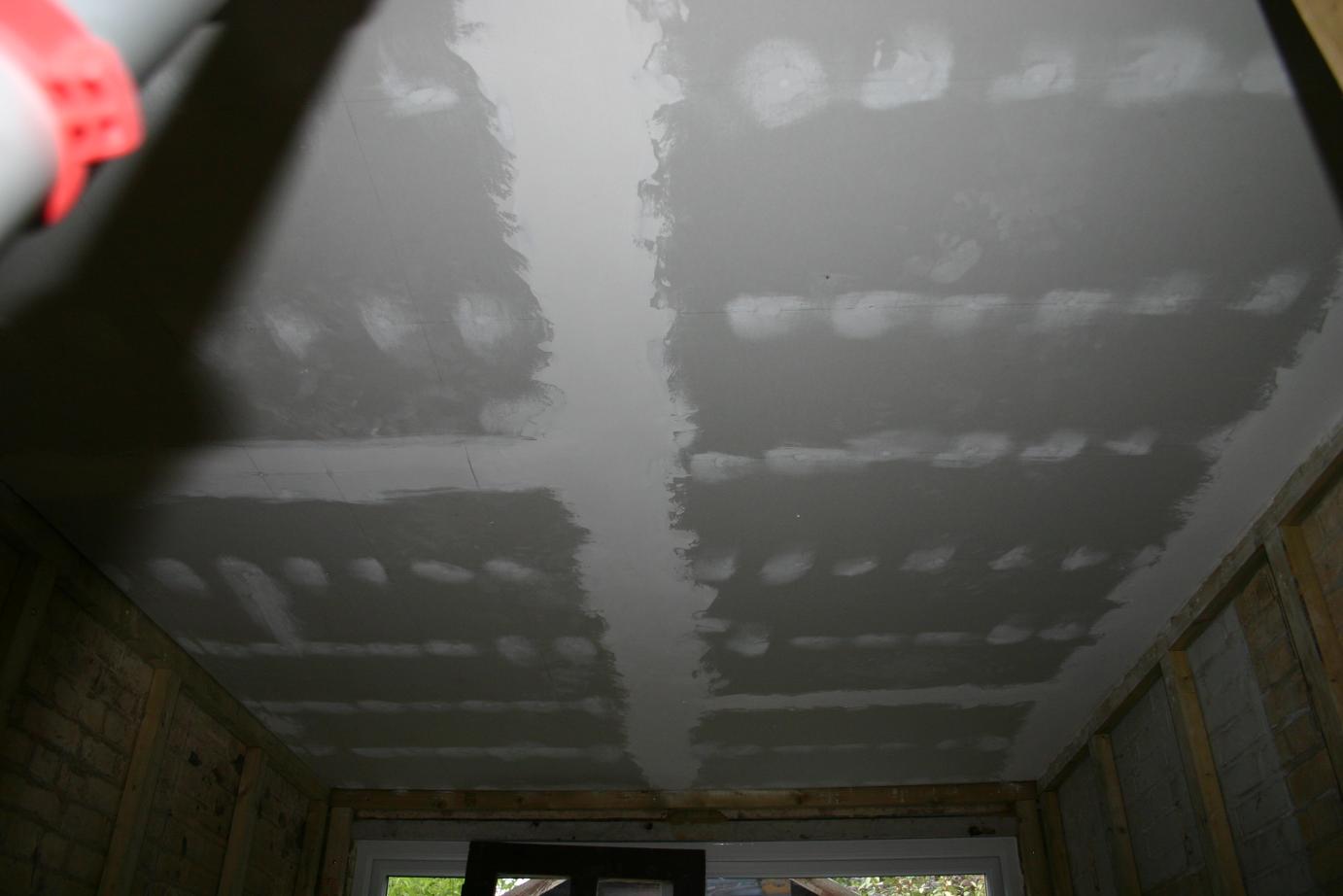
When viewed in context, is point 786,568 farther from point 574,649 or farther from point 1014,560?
point 574,649

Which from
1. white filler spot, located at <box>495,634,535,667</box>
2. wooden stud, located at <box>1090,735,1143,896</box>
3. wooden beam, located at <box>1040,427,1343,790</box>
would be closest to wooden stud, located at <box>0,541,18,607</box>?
white filler spot, located at <box>495,634,535,667</box>

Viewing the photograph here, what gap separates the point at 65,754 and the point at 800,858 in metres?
3.70

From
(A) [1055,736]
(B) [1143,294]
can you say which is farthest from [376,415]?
(A) [1055,736]

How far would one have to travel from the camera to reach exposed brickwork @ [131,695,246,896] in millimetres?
4035

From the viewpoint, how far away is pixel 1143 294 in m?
2.34

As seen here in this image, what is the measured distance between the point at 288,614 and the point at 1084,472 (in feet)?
9.53

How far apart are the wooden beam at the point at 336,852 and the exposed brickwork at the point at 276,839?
18cm

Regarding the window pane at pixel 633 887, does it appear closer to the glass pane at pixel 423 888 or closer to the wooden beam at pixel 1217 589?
the wooden beam at pixel 1217 589

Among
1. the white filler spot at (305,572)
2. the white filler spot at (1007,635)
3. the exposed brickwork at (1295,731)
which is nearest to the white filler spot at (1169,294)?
the exposed brickwork at (1295,731)

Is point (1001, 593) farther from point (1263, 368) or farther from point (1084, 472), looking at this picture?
point (1263, 368)

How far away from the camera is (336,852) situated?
5.41m

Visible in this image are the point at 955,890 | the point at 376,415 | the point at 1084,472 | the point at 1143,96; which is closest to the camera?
the point at 1143,96

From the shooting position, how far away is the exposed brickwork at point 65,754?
129 inches

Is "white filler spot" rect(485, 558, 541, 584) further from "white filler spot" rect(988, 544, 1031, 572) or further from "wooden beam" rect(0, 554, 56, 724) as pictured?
"white filler spot" rect(988, 544, 1031, 572)
